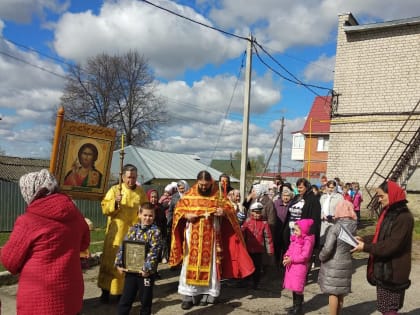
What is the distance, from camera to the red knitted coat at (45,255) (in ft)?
9.01

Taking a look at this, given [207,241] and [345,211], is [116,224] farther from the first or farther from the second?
[345,211]

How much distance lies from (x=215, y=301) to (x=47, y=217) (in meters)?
3.31

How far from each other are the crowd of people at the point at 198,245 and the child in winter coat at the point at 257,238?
15 millimetres

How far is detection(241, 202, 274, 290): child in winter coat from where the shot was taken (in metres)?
6.27

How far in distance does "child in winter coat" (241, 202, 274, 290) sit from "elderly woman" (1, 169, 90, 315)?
3.71m

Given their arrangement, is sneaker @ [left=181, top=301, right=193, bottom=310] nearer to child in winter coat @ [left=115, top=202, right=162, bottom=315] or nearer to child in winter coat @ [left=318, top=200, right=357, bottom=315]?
child in winter coat @ [left=115, top=202, right=162, bottom=315]

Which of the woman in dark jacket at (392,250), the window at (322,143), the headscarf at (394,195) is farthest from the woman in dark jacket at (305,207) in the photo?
the window at (322,143)

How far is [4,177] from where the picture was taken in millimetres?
24469

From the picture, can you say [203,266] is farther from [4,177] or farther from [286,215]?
[4,177]

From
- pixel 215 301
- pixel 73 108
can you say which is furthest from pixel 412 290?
pixel 73 108

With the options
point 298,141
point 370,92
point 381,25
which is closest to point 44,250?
point 370,92

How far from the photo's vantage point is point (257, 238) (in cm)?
630

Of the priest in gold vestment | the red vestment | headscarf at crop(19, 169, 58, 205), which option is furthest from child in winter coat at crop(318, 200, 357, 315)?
headscarf at crop(19, 169, 58, 205)

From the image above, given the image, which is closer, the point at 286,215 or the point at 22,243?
the point at 22,243
